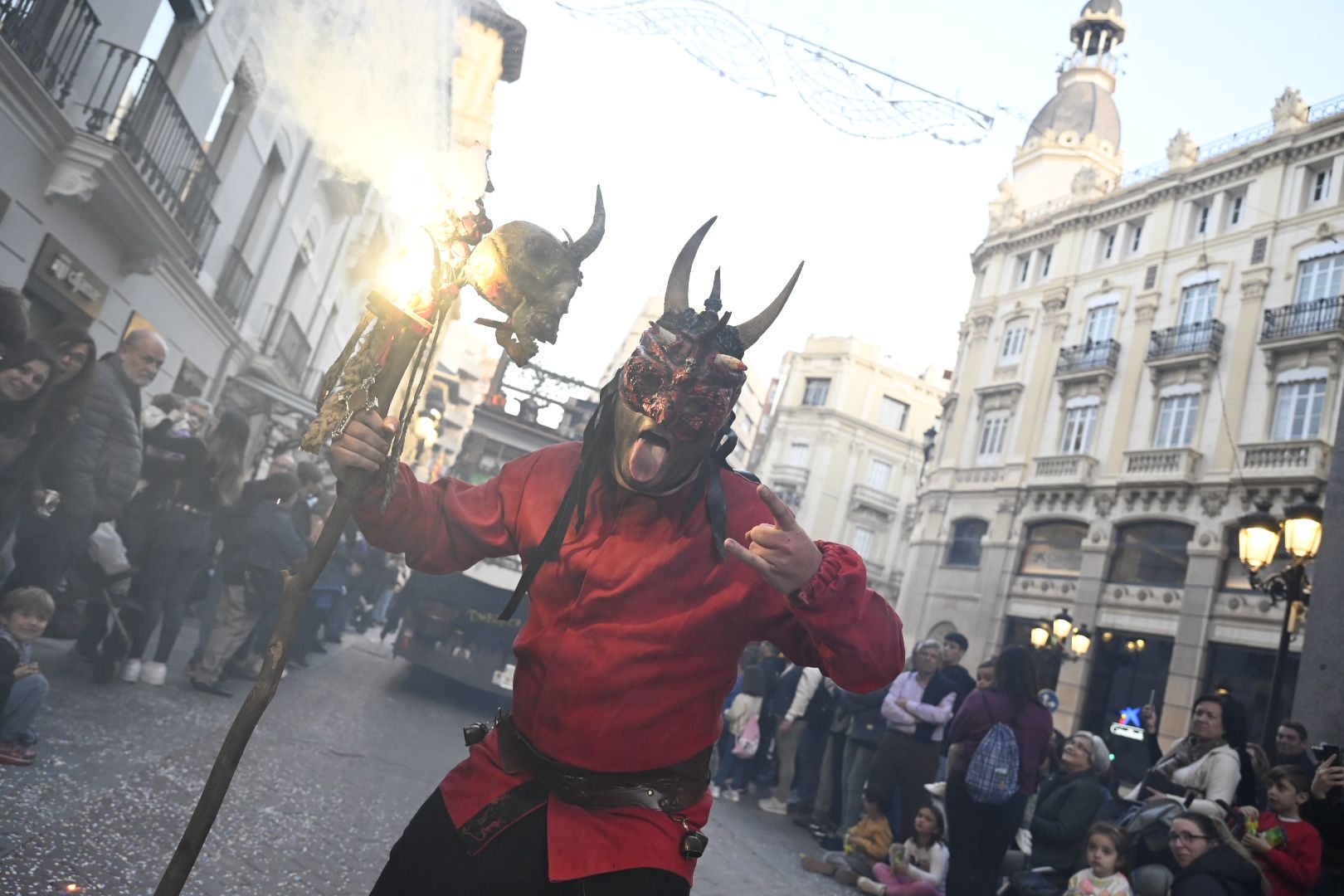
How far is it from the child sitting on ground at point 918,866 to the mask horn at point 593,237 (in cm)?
590

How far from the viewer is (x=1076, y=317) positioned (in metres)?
28.8

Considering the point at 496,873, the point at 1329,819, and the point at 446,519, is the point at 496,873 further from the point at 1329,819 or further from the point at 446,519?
the point at 1329,819

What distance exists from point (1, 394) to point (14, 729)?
67.5 inches

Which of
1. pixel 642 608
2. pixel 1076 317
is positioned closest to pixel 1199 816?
pixel 642 608

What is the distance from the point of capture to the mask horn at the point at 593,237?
2516 mm

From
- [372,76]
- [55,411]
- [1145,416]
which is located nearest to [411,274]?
[55,411]

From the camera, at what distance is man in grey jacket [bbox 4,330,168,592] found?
559 centimetres

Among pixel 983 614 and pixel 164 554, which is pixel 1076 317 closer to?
pixel 983 614

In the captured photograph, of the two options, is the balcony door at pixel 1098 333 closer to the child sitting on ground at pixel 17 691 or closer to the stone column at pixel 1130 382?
the stone column at pixel 1130 382

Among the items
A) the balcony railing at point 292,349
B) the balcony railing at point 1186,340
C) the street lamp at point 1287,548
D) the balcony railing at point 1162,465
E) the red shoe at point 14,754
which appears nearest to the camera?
the red shoe at point 14,754

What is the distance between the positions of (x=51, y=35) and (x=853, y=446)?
46.7m

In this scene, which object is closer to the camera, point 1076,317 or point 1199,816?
point 1199,816

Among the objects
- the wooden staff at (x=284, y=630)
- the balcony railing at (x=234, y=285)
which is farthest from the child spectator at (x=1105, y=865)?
the balcony railing at (x=234, y=285)

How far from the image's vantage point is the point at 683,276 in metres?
2.61
